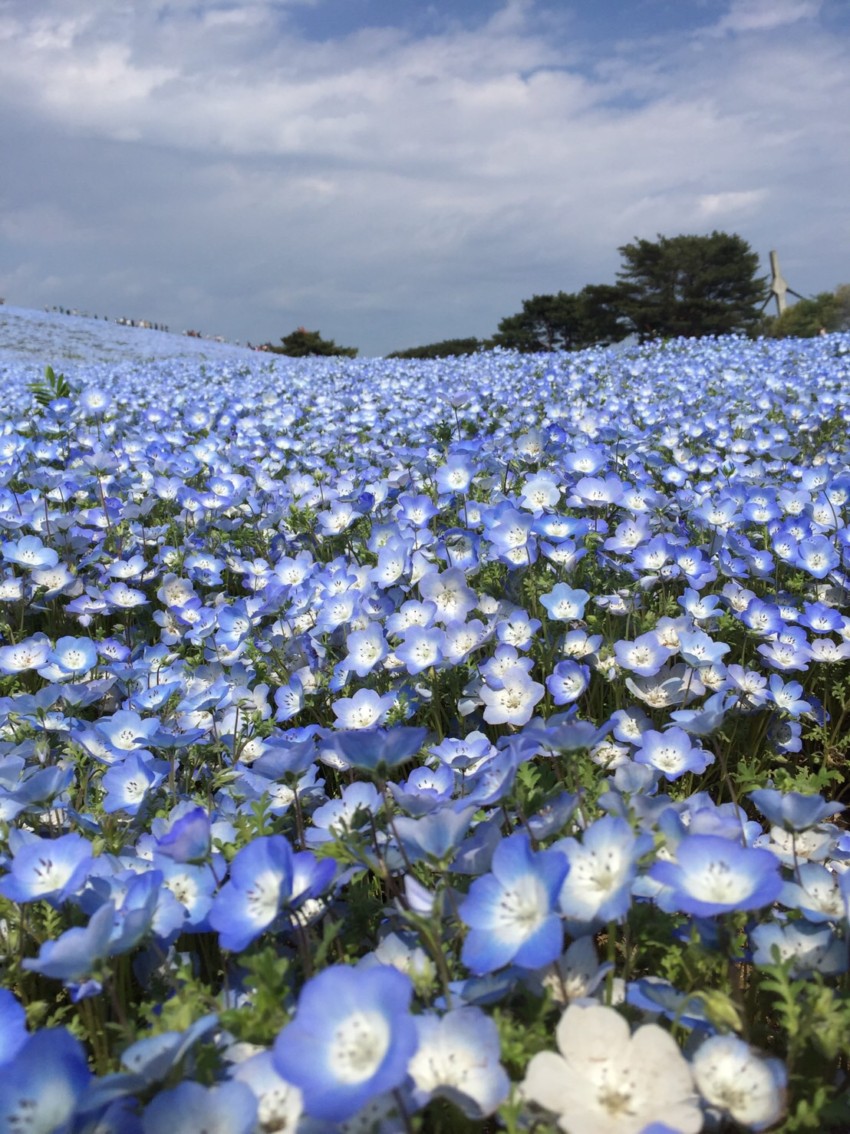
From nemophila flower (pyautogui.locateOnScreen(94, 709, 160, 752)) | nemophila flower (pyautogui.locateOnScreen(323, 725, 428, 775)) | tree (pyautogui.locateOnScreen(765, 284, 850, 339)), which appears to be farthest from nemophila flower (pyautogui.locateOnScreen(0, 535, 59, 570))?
tree (pyautogui.locateOnScreen(765, 284, 850, 339))

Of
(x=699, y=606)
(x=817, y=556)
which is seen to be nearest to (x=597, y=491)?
(x=699, y=606)

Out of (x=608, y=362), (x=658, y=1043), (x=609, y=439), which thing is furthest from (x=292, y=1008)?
(x=608, y=362)

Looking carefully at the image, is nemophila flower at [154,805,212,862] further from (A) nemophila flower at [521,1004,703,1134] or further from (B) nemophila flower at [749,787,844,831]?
(B) nemophila flower at [749,787,844,831]

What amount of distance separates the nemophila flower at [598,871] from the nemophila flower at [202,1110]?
48 cm

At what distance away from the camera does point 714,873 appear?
1.19 metres

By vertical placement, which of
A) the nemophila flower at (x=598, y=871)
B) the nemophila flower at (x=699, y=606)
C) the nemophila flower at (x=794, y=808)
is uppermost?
the nemophila flower at (x=699, y=606)

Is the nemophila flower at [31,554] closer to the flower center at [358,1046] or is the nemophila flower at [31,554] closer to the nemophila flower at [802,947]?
the flower center at [358,1046]

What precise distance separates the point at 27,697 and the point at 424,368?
11.4 m

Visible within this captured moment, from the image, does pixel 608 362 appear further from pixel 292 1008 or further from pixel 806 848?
pixel 292 1008

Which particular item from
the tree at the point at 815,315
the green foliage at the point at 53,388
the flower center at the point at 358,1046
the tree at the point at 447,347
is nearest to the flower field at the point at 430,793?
the flower center at the point at 358,1046

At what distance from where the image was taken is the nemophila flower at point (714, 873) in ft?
3.73

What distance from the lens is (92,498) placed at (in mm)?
4668

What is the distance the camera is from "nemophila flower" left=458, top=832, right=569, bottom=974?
112 cm

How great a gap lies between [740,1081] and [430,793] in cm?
87
